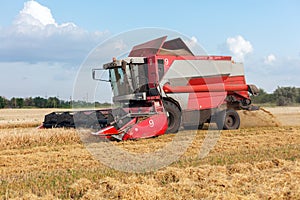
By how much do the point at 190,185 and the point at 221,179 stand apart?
46 centimetres

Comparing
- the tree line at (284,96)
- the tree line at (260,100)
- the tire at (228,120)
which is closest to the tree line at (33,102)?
the tree line at (260,100)

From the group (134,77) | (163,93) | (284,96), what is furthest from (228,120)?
(284,96)

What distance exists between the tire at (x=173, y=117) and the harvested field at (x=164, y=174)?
170cm

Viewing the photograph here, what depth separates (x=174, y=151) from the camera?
293 inches

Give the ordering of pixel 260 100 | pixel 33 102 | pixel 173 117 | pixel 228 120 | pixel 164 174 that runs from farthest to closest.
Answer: pixel 33 102
pixel 260 100
pixel 228 120
pixel 173 117
pixel 164 174

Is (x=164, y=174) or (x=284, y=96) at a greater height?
(x=284, y=96)

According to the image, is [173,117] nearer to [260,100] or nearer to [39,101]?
[260,100]

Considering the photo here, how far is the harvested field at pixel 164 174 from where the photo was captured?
4133 millimetres

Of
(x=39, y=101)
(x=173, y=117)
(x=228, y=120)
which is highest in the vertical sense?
(x=39, y=101)

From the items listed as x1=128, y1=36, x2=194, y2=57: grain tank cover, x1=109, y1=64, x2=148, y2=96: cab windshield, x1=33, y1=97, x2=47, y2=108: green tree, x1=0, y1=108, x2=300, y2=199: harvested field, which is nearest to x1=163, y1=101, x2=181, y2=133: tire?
x1=109, y1=64, x2=148, y2=96: cab windshield

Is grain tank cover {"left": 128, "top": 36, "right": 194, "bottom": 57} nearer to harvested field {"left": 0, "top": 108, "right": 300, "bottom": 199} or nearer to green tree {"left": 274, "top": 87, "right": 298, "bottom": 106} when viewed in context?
harvested field {"left": 0, "top": 108, "right": 300, "bottom": 199}

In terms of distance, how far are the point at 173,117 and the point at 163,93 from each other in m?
0.79

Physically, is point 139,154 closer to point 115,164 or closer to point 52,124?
point 115,164

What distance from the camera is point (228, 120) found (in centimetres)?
1166
